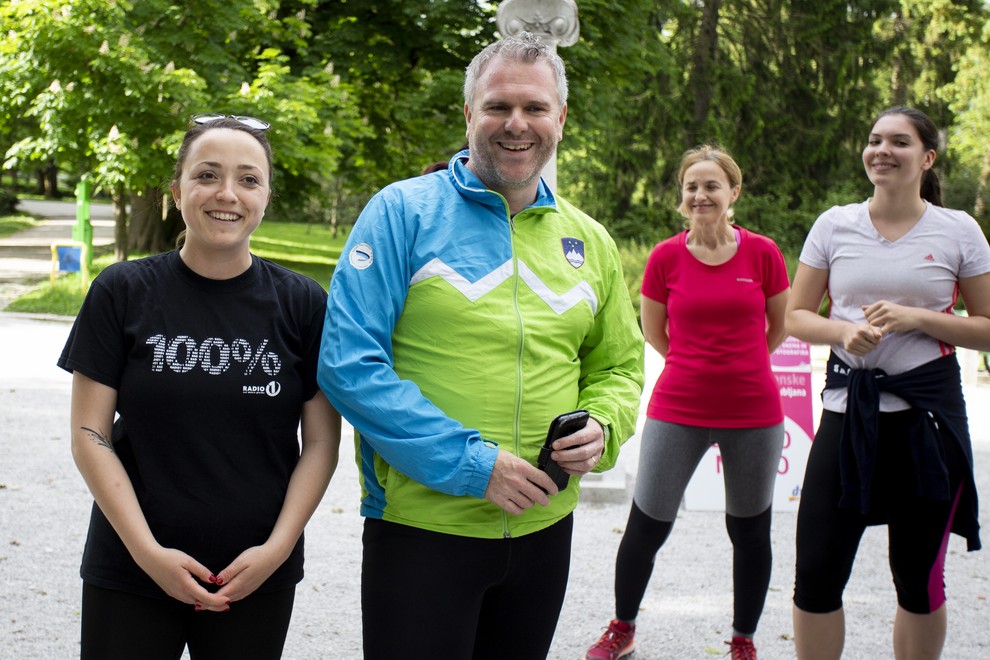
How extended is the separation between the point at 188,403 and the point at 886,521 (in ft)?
8.11

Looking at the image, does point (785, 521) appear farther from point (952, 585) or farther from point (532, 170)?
point (532, 170)

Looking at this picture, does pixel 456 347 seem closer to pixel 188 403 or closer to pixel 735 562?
pixel 188 403

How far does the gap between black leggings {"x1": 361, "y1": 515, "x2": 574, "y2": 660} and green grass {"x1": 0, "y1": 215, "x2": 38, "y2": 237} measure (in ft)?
121

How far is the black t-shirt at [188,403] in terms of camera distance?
224cm

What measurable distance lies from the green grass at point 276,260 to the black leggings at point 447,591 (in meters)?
10.8

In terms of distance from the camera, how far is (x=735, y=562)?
14.2ft

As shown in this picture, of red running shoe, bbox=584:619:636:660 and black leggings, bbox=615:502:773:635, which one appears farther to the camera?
red running shoe, bbox=584:619:636:660

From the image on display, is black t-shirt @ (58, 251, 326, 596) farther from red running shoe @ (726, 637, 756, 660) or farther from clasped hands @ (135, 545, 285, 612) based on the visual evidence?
red running shoe @ (726, 637, 756, 660)

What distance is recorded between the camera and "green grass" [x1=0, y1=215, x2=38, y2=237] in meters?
36.4

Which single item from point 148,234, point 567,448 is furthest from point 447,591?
point 148,234

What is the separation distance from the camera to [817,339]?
362 cm

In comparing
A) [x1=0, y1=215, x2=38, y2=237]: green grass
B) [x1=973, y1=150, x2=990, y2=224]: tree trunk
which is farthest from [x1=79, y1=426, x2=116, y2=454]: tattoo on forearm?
[x1=0, y1=215, x2=38, y2=237]: green grass

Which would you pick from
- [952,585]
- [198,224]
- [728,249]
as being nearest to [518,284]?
[198,224]

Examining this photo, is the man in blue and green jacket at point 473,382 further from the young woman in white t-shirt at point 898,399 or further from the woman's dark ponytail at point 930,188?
the woman's dark ponytail at point 930,188
